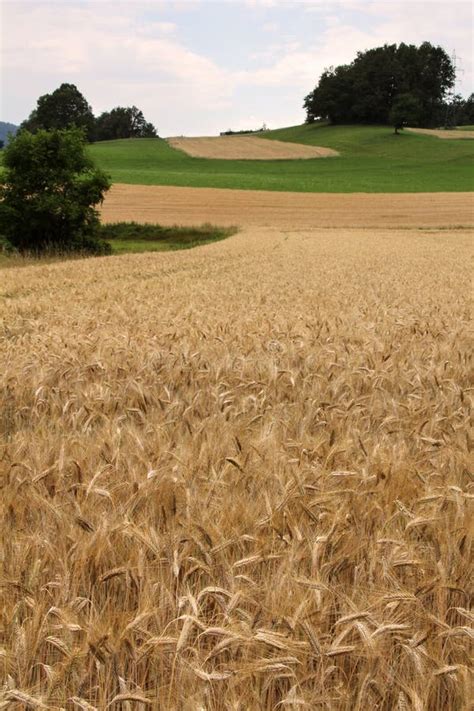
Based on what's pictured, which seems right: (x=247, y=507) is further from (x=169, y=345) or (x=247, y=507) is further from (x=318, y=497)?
(x=169, y=345)

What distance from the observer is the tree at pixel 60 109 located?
122350 millimetres

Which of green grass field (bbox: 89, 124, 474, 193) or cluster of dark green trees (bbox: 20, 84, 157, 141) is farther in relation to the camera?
cluster of dark green trees (bbox: 20, 84, 157, 141)

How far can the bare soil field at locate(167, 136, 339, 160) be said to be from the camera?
9412cm

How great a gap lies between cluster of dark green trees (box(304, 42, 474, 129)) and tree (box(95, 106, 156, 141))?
40.2m

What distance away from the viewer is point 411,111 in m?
110

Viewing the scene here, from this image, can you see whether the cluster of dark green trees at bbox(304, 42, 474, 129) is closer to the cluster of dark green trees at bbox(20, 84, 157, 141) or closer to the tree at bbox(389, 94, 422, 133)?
the tree at bbox(389, 94, 422, 133)

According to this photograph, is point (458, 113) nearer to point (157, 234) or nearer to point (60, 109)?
point (60, 109)

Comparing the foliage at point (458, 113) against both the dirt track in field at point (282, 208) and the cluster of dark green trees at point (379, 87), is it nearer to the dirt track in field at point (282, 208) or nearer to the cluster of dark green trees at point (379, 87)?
the cluster of dark green trees at point (379, 87)

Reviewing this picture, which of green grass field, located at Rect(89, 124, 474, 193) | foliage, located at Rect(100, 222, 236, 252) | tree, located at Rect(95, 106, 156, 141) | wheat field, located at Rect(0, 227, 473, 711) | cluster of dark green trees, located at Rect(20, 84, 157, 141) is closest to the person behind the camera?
wheat field, located at Rect(0, 227, 473, 711)

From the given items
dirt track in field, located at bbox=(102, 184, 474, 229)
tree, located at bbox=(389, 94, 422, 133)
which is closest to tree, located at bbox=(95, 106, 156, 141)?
tree, located at bbox=(389, 94, 422, 133)

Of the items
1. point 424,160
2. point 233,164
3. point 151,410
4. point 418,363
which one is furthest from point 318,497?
point 424,160

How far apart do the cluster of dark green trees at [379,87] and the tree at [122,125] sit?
40249 millimetres

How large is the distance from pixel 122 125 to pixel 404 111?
6762cm

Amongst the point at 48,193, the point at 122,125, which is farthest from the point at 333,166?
the point at 122,125
